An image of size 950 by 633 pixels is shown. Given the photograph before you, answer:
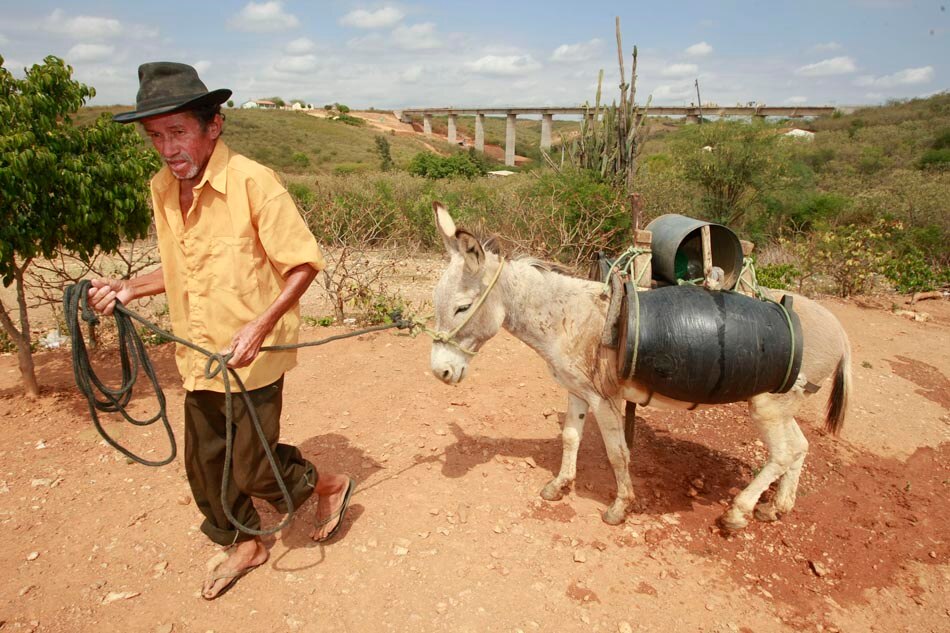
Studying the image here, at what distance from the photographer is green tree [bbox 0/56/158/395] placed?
3670 mm

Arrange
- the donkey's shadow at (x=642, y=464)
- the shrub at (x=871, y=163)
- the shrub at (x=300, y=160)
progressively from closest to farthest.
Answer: the donkey's shadow at (x=642, y=464), the shrub at (x=871, y=163), the shrub at (x=300, y=160)

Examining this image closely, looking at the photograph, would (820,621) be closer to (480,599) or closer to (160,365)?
(480,599)

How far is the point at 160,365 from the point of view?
557 centimetres

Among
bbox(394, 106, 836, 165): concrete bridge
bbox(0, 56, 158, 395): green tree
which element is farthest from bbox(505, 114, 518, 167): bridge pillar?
bbox(0, 56, 158, 395): green tree

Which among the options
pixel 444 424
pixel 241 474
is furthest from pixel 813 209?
pixel 241 474

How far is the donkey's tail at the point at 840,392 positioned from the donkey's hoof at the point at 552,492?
1.97 m

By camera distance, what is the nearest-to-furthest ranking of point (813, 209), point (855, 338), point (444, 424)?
point (444, 424) < point (855, 338) < point (813, 209)

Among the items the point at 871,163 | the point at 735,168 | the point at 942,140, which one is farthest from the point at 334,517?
the point at 942,140

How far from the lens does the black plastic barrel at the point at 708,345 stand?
264 centimetres

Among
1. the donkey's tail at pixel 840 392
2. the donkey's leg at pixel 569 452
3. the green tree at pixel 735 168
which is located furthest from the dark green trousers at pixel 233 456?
the green tree at pixel 735 168

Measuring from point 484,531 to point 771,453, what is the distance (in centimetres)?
193

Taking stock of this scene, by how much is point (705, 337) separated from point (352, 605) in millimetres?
2279

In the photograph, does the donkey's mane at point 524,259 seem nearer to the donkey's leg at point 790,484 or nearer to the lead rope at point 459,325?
the lead rope at point 459,325

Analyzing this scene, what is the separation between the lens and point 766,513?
3.40 metres
